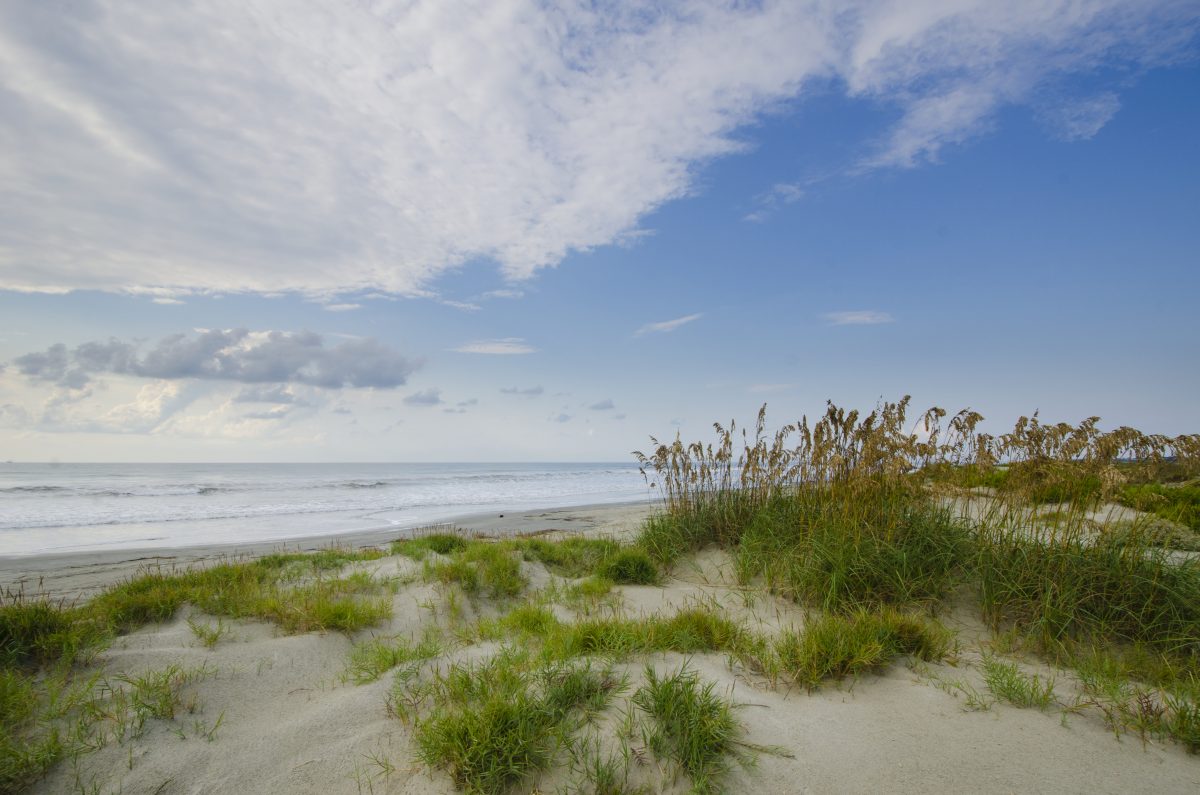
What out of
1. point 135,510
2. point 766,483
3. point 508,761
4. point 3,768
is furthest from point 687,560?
point 135,510

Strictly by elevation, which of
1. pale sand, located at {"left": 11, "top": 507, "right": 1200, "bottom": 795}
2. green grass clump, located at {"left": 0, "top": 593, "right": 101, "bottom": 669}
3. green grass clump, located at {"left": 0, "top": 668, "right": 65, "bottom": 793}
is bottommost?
pale sand, located at {"left": 11, "top": 507, "right": 1200, "bottom": 795}

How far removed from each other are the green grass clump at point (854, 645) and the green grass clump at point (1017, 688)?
0.40m

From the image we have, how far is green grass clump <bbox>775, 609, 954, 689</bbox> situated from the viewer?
12.0 ft

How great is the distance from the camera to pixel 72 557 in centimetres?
1103

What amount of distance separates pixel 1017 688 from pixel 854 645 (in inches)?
35.2

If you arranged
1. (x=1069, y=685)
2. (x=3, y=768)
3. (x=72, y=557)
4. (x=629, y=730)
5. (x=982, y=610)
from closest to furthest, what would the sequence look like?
1. (x=3, y=768)
2. (x=629, y=730)
3. (x=1069, y=685)
4. (x=982, y=610)
5. (x=72, y=557)

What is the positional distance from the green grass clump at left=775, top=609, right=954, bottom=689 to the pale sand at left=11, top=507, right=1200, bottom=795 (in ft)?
0.34

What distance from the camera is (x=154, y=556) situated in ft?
35.3

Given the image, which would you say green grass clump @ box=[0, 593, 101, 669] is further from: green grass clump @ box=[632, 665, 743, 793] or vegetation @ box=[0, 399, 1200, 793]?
green grass clump @ box=[632, 665, 743, 793]

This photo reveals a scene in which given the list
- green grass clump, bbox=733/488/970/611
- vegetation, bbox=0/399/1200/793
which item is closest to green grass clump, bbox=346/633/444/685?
vegetation, bbox=0/399/1200/793

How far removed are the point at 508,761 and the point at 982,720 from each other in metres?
2.67

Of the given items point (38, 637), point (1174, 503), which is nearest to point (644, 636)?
point (38, 637)

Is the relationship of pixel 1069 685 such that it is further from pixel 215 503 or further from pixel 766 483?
pixel 215 503

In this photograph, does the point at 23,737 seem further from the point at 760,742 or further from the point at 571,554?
the point at 571,554
